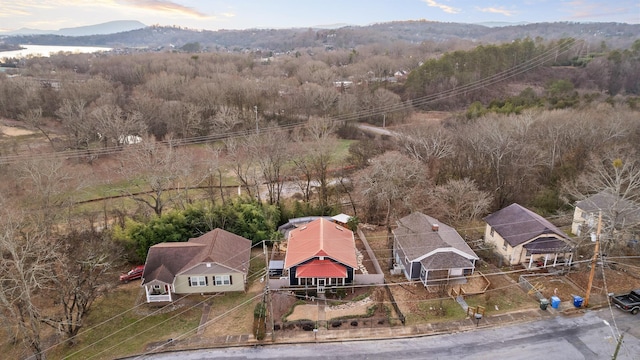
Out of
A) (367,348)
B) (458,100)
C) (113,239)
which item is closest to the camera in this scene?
(367,348)

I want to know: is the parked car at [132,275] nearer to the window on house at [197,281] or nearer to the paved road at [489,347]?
the window on house at [197,281]

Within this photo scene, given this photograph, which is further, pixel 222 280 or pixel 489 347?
pixel 222 280

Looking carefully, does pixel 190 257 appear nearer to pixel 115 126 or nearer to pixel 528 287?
pixel 528 287

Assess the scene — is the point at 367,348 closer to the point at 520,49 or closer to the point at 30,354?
the point at 30,354

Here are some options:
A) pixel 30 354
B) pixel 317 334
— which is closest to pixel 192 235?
pixel 30 354

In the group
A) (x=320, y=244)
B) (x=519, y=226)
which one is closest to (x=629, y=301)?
(x=519, y=226)

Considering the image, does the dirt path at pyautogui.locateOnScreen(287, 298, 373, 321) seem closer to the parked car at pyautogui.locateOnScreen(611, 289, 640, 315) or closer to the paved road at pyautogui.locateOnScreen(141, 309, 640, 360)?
the paved road at pyautogui.locateOnScreen(141, 309, 640, 360)
